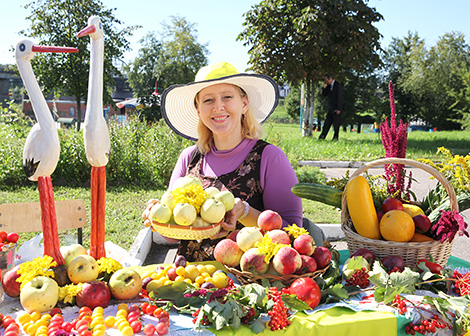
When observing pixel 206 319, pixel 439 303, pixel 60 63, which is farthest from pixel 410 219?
pixel 60 63

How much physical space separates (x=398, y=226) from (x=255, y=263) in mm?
781

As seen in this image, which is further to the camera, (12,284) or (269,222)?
(269,222)

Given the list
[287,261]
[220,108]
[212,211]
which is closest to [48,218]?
[212,211]

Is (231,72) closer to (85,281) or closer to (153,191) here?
(85,281)

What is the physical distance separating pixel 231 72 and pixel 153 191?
4763 mm

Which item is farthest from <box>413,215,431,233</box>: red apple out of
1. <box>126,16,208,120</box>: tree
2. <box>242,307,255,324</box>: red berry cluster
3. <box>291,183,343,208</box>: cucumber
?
<box>126,16,208,120</box>: tree

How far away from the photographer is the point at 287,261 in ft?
4.93

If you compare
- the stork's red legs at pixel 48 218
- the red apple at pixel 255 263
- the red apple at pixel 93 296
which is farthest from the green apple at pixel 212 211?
the stork's red legs at pixel 48 218

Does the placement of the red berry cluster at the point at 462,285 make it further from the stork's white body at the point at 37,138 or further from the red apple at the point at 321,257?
the stork's white body at the point at 37,138

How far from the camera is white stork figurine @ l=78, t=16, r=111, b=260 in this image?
1.56 m

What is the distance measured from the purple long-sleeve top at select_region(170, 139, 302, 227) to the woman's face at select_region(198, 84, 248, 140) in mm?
188

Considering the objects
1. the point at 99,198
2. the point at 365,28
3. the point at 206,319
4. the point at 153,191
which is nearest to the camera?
the point at 206,319

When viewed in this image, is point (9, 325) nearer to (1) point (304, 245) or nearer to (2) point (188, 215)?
(2) point (188, 215)

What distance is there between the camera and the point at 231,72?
246 cm
